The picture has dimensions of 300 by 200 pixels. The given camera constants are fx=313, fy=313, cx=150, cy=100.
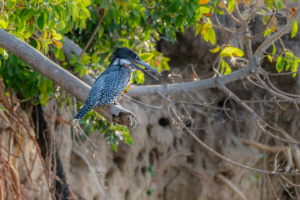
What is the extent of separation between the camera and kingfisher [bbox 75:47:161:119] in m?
1.67

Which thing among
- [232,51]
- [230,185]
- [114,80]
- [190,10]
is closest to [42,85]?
[114,80]

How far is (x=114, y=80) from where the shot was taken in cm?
191

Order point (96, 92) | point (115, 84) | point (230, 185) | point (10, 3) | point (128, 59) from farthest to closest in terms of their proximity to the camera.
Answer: point (230, 185), point (128, 59), point (115, 84), point (96, 92), point (10, 3)

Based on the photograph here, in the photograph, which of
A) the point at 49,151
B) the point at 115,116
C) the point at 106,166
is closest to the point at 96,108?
the point at 115,116

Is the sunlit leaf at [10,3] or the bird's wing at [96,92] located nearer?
the sunlit leaf at [10,3]

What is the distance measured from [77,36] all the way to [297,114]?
130 inches

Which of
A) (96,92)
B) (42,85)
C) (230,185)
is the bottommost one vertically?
(230,185)

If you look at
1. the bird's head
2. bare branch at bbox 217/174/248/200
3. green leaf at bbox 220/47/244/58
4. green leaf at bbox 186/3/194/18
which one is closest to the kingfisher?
the bird's head

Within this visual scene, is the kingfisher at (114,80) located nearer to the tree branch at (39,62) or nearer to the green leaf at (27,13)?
the tree branch at (39,62)

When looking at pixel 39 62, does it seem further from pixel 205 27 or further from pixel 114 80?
pixel 205 27

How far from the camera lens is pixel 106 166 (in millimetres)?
3553

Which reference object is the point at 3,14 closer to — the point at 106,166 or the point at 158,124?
the point at 106,166

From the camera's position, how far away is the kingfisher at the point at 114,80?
1.67m

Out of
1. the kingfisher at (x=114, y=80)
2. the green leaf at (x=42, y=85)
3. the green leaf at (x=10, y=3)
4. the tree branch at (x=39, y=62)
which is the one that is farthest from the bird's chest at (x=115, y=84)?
the green leaf at (x=10, y=3)
